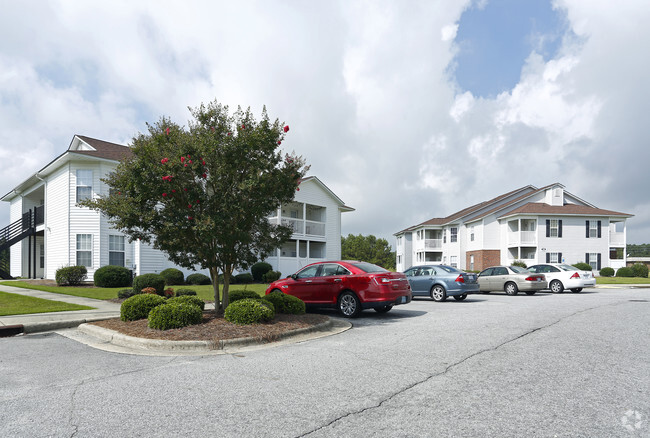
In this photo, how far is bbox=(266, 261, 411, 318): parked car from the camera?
11328 mm

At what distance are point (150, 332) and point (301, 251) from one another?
28.0m

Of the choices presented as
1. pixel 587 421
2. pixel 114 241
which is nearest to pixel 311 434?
pixel 587 421

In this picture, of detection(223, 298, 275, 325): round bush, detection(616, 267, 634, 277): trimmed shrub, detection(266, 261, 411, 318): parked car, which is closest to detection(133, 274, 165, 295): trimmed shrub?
detection(266, 261, 411, 318): parked car

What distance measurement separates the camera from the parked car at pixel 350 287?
11.3m

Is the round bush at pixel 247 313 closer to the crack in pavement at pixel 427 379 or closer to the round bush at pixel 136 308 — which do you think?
the round bush at pixel 136 308

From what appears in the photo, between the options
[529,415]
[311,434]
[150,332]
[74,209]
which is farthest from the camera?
[74,209]

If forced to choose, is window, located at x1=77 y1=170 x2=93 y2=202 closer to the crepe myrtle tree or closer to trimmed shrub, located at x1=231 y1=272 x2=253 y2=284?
trimmed shrub, located at x1=231 y1=272 x2=253 y2=284

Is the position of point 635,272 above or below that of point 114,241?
below

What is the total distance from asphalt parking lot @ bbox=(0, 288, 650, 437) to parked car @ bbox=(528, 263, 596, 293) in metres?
14.8

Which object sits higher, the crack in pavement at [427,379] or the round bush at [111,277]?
the crack in pavement at [427,379]

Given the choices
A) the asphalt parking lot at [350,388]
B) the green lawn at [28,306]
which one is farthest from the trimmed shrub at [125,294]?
the asphalt parking lot at [350,388]

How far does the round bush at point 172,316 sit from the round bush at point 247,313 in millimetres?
748

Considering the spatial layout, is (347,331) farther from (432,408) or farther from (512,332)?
(432,408)

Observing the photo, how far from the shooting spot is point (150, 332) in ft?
28.2
